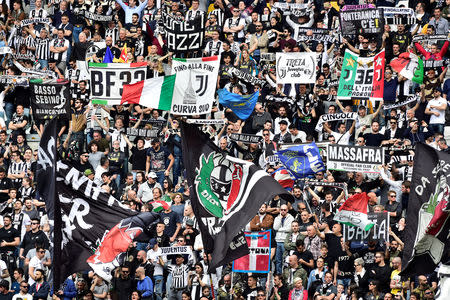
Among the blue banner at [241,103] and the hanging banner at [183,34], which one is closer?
the blue banner at [241,103]

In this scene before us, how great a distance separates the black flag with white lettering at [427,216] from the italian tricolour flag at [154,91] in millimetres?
10739

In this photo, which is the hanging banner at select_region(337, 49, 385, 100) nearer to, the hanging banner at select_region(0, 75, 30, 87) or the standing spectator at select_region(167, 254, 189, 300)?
the standing spectator at select_region(167, 254, 189, 300)

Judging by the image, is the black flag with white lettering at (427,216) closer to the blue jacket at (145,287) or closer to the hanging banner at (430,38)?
the blue jacket at (145,287)

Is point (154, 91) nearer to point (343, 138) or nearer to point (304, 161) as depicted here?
point (304, 161)

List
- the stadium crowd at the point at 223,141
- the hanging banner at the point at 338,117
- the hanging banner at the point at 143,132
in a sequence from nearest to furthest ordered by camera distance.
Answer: the stadium crowd at the point at 223,141 → the hanging banner at the point at 338,117 → the hanging banner at the point at 143,132

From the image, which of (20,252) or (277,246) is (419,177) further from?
(20,252)

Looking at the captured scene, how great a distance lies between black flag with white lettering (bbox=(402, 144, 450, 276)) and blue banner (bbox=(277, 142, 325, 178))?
319 inches

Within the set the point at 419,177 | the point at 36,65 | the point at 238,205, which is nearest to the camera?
the point at 419,177

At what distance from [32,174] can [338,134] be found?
669 cm

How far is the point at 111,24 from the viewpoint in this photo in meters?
32.8

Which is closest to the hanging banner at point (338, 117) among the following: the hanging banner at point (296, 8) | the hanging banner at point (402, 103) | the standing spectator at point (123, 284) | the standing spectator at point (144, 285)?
the hanging banner at point (402, 103)

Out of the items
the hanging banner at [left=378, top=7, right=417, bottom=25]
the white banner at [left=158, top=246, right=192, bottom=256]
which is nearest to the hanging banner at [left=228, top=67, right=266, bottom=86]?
the hanging banner at [left=378, top=7, right=417, bottom=25]

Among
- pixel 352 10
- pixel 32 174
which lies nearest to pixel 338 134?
pixel 352 10

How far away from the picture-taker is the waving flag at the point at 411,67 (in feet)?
93.6
